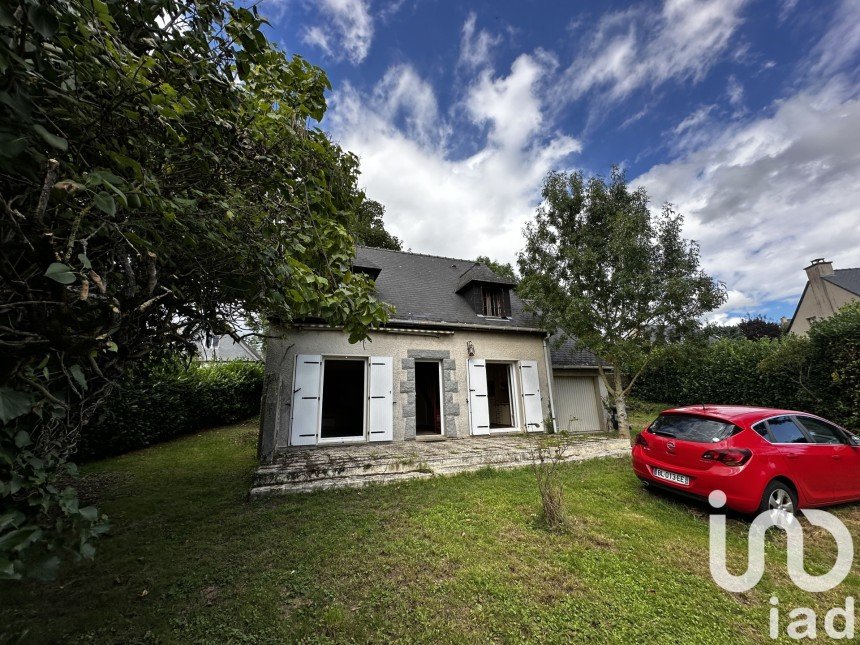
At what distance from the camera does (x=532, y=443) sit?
7574mm

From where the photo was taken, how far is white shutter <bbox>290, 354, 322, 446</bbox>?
7.05m

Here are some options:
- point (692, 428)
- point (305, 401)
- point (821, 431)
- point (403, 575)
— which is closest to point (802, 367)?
point (821, 431)

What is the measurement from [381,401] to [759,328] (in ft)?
110

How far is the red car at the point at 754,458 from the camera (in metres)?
3.93

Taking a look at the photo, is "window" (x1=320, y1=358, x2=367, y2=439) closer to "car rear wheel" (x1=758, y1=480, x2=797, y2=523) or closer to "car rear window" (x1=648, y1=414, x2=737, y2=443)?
"car rear window" (x1=648, y1=414, x2=737, y2=443)

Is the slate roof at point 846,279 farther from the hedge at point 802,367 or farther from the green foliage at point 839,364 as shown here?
the green foliage at point 839,364

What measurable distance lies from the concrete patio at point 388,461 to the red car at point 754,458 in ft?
7.02

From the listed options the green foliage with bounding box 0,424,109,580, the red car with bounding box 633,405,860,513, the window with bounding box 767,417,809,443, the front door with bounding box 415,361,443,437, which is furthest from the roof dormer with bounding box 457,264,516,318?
the green foliage with bounding box 0,424,109,580

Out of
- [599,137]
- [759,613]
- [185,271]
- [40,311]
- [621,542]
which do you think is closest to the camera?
[40,311]

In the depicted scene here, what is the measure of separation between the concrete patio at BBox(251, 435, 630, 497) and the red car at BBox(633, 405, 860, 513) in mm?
2140

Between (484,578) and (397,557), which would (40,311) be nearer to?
(397,557)

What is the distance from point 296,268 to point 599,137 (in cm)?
1029

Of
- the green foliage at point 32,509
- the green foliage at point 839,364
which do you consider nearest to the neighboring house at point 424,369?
the green foliage at point 32,509

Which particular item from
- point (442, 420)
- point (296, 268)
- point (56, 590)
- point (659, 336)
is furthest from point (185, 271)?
point (659, 336)
